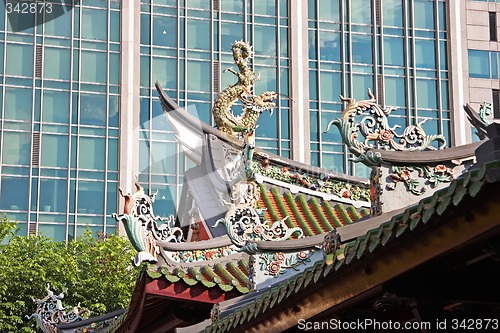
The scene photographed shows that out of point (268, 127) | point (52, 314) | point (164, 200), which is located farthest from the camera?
point (268, 127)

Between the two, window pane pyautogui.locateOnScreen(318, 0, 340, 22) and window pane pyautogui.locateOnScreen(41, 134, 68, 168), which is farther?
window pane pyautogui.locateOnScreen(318, 0, 340, 22)

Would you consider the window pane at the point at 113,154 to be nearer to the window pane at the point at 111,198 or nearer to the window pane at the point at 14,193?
the window pane at the point at 111,198

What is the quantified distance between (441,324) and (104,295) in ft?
89.2

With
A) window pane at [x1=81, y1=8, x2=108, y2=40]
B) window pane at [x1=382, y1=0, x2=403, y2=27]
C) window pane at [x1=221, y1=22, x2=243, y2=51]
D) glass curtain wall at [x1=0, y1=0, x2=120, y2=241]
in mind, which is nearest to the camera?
glass curtain wall at [x1=0, y1=0, x2=120, y2=241]

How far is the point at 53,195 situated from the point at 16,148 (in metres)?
2.68

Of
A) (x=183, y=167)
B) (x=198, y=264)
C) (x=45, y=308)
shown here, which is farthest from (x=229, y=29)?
(x=198, y=264)

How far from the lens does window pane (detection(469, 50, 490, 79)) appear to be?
2421 inches

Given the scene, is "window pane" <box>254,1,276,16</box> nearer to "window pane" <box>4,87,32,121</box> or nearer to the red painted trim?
"window pane" <box>4,87,32,121</box>

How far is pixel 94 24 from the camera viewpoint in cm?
5675

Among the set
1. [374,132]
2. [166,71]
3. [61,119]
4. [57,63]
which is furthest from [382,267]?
[166,71]

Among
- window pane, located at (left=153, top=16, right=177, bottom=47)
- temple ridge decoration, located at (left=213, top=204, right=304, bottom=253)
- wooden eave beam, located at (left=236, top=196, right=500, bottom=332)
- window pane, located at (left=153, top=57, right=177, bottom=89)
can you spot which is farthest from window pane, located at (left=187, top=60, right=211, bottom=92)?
wooden eave beam, located at (left=236, top=196, right=500, bottom=332)

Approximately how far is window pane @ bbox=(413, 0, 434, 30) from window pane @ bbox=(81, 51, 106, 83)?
52.1ft

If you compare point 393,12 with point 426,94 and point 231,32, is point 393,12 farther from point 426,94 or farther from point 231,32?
point 231,32

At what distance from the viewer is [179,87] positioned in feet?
187
